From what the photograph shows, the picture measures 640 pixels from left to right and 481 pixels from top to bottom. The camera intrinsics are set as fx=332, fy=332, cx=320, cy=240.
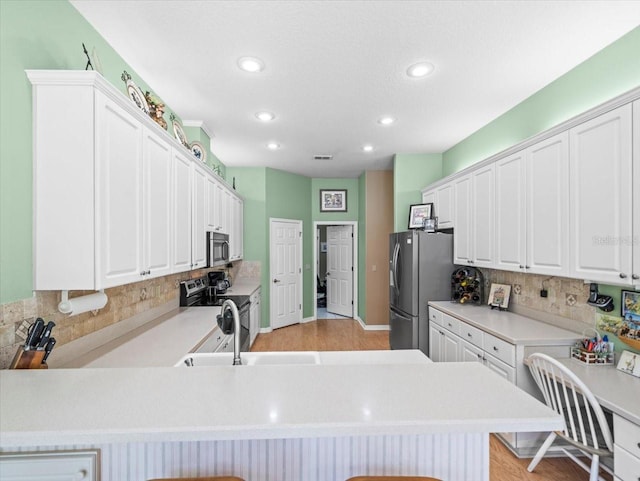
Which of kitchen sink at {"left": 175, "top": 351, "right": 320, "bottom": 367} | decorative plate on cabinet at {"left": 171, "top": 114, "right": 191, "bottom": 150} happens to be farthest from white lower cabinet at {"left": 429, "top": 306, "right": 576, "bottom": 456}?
decorative plate on cabinet at {"left": 171, "top": 114, "right": 191, "bottom": 150}

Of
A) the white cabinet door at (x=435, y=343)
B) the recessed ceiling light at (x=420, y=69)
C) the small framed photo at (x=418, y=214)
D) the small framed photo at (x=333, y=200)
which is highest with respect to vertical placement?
the recessed ceiling light at (x=420, y=69)

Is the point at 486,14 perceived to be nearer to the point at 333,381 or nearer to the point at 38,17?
the point at 333,381

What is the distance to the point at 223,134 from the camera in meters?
4.07

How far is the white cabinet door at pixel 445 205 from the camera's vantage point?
403 centimetres

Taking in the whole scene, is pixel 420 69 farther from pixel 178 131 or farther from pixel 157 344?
pixel 157 344

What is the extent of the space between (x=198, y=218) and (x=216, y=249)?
60cm

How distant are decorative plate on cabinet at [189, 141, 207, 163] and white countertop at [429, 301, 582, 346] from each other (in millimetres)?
3127

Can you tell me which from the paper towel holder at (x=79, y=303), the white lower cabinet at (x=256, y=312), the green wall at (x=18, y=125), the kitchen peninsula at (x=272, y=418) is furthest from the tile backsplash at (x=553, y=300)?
the green wall at (x=18, y=125)

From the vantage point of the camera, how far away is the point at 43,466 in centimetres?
102

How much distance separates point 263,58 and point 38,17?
1262mm

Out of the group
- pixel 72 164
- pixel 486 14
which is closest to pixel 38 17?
pixel 72 164

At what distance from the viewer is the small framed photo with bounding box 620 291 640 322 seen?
2.02m

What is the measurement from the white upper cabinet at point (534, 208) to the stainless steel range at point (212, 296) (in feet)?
8.57

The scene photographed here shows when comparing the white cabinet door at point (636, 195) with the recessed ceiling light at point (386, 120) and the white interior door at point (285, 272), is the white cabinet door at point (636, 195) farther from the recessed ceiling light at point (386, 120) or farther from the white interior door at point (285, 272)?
the white interior door at point (285, 272)
